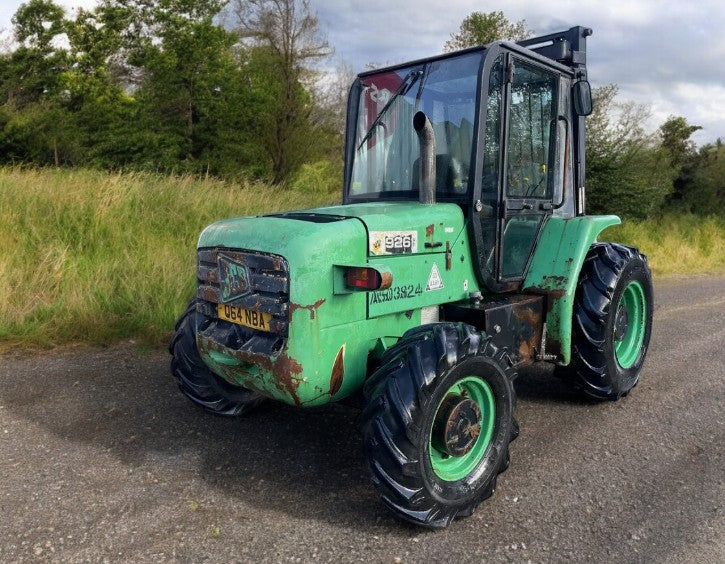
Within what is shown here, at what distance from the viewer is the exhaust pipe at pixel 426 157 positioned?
3.32 m

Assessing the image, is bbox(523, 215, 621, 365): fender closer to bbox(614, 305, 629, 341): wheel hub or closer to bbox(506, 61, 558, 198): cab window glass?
bbox(506, 61, 558, 198): cab window glass

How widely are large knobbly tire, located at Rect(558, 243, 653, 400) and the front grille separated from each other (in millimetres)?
2278

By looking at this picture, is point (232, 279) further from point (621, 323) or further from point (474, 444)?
point (621, 323)

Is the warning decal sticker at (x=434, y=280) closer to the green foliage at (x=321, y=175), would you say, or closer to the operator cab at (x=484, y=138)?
the operator cab at (x=484, y=138)

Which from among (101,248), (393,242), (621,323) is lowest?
(621,323)

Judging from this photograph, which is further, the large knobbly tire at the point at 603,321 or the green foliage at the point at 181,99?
the green foliage at the point at 181,99

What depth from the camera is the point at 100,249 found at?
7461 millimetres

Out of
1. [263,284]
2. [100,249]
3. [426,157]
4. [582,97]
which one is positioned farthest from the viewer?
[100,249]

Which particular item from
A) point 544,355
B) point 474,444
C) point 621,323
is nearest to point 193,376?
point 474,444


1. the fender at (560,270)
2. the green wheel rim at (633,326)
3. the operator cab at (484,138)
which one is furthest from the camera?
the green wheel rim at (633,326)

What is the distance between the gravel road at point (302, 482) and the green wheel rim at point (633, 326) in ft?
0.91

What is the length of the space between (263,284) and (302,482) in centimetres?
111

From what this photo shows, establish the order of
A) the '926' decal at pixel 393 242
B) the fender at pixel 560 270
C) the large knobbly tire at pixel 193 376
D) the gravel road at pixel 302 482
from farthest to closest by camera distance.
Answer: the fender at pixel 560 270
the large knobbly tire at pixel 193 376
the '926' decal at pixel 393 242
the gravel road at pixel 302 482

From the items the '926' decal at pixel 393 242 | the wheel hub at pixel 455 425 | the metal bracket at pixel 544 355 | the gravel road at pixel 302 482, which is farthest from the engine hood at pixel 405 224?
the gravel road at pixel 302 482
